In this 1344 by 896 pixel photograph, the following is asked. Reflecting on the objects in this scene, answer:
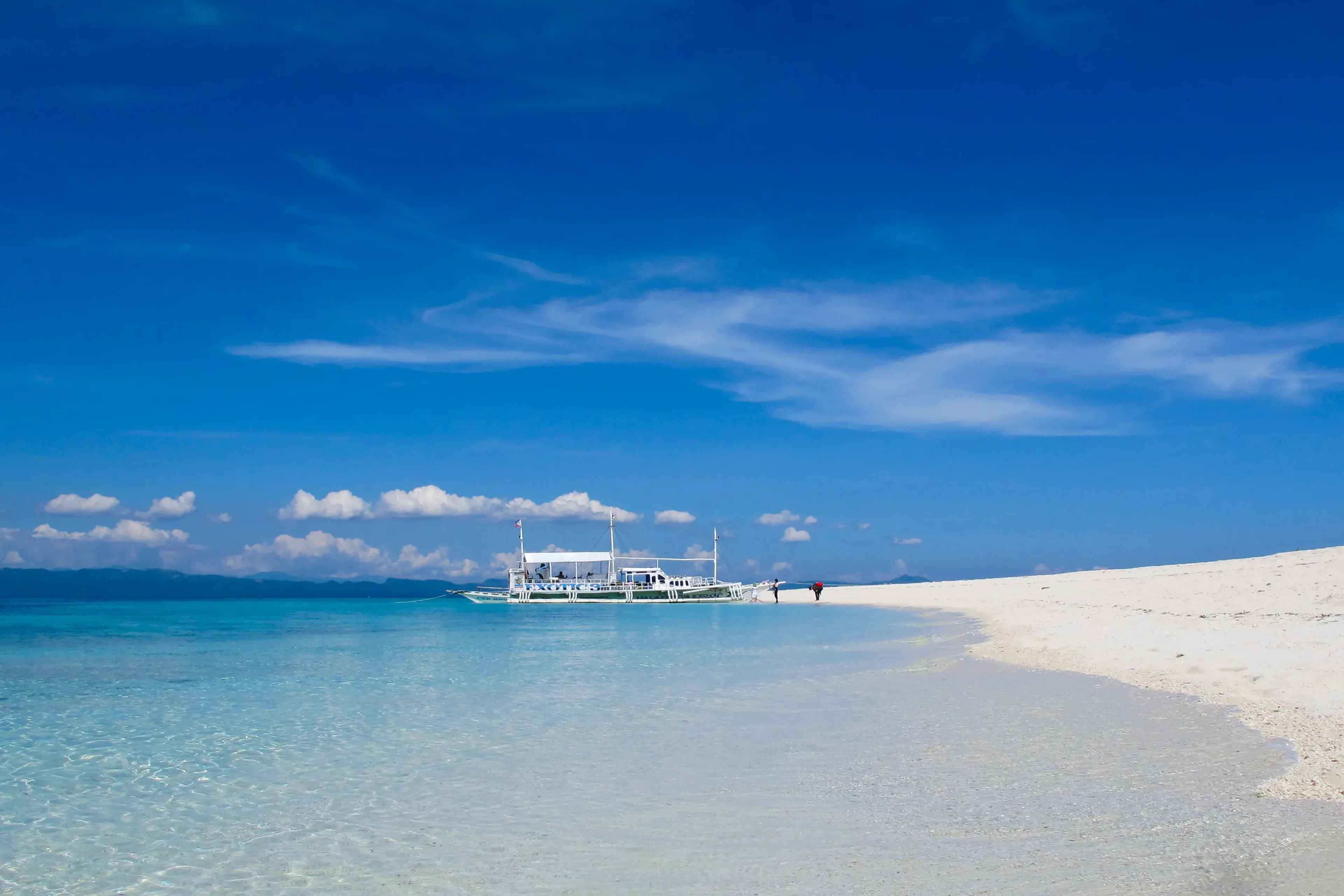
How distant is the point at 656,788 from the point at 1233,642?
15153 millimetres

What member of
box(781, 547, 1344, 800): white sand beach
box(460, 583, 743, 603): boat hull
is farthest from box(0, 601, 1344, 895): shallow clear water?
box(460, 583, 743, 603): boat hull

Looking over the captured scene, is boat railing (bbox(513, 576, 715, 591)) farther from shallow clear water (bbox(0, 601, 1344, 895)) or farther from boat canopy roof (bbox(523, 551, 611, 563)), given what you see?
shallow clear water (bbox(0, 601, 1344, 895))

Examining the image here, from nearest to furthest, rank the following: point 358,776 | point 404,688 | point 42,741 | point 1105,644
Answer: point 358,776, point 42,741, point 404,688, point 1105,644

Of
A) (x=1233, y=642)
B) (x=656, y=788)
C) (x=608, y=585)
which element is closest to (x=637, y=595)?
(x=608, y=585)

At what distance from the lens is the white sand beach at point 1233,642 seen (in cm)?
1215

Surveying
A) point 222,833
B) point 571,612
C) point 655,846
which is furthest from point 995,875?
point 571,612

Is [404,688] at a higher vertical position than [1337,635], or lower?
lower

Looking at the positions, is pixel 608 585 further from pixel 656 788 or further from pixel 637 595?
pixel 656 788

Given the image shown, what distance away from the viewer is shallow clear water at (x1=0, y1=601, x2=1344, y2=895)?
770 centimetres

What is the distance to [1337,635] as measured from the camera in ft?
58.4

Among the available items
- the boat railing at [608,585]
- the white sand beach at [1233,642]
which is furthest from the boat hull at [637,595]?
the white sand beach at [1233,642]

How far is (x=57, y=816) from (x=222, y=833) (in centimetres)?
247

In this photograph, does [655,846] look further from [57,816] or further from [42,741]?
[42,741]

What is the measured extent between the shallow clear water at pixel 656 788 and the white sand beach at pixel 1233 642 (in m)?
0.68
